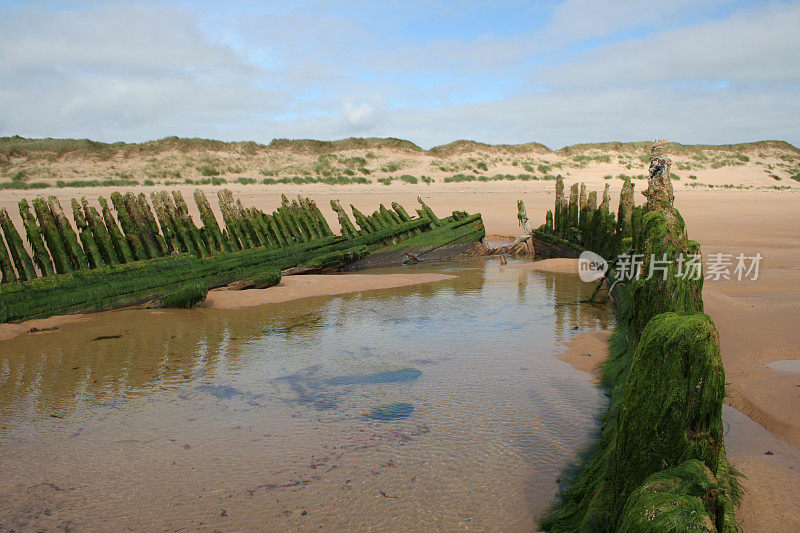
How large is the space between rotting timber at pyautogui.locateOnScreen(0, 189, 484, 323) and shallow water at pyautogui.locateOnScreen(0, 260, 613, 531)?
818 millimetres

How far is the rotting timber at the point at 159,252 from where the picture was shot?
7.75 metres

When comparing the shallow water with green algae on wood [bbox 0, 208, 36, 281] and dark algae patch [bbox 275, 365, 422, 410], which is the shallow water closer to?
dark algae patch [bbox 275, 365, 422, 410]

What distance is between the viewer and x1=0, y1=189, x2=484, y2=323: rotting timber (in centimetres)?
775

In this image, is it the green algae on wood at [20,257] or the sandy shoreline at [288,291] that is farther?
the green algae on wood at [20,257]

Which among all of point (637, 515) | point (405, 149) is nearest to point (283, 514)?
point (637, 515)

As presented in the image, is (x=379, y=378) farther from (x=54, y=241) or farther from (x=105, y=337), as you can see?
(x=54, y=241)

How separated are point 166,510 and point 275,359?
8.88 feet

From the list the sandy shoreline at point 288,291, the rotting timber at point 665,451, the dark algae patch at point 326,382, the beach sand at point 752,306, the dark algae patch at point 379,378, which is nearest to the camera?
the rotting timber at point 665,451

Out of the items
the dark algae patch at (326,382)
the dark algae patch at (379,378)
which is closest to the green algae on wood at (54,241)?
the dark algae patch at (326,382)

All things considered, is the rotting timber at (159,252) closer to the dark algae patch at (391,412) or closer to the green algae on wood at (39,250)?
the green algae on wood at (39,250)

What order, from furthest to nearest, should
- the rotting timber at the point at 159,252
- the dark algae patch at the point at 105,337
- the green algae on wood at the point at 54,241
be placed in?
the green algae on wood at the point at 54,241 → the rotting timber at the point at 159,252 → the dark algae patch at the point at 105,337

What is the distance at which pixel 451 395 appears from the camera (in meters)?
4.76

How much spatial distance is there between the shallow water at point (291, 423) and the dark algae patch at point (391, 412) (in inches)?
0.8

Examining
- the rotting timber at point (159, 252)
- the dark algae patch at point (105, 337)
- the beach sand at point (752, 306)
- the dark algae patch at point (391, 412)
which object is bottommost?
the dark algae patch at point (391, 412)
